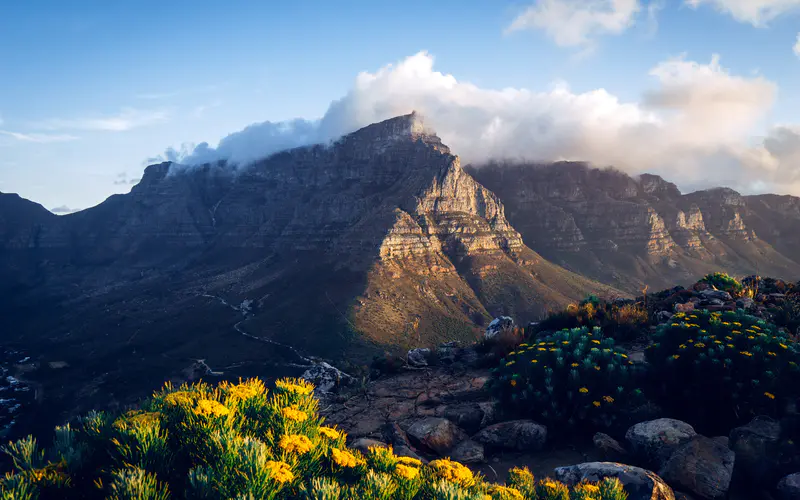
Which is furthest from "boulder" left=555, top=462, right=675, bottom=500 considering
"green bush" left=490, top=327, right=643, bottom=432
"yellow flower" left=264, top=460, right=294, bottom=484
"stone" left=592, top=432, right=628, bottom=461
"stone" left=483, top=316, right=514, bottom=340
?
"stone" left=483, top=316, right=514, bottom=340

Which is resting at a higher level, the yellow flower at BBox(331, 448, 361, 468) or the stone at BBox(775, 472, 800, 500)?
the yellow flower at BBox(331, 448, 361, 468)

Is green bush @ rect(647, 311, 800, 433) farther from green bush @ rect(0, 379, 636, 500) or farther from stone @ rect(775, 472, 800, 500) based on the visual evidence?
green bush @ rect(0, 379, 636, 500)

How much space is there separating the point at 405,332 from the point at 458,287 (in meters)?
37.1

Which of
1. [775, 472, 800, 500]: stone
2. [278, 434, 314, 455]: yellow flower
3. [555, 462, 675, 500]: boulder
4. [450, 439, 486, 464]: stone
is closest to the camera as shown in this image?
[278, 434, 314, 455]: yellow flower

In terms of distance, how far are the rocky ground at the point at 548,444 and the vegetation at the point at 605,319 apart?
462 centimetres

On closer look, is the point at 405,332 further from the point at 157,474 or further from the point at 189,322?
the point at 157,474

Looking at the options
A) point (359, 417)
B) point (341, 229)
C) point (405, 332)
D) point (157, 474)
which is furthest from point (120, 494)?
point (341, 229)

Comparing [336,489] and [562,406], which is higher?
[336,489]

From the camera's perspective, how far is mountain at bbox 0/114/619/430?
89.1 metres

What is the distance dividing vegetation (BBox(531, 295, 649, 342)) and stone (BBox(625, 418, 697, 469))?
757cm

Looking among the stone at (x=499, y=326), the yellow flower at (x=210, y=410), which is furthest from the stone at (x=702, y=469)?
the stone at (x=499, y=326)

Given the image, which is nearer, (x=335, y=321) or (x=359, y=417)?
(x=359, y=417)

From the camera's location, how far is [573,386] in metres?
11.8

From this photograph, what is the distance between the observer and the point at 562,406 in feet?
38.8
